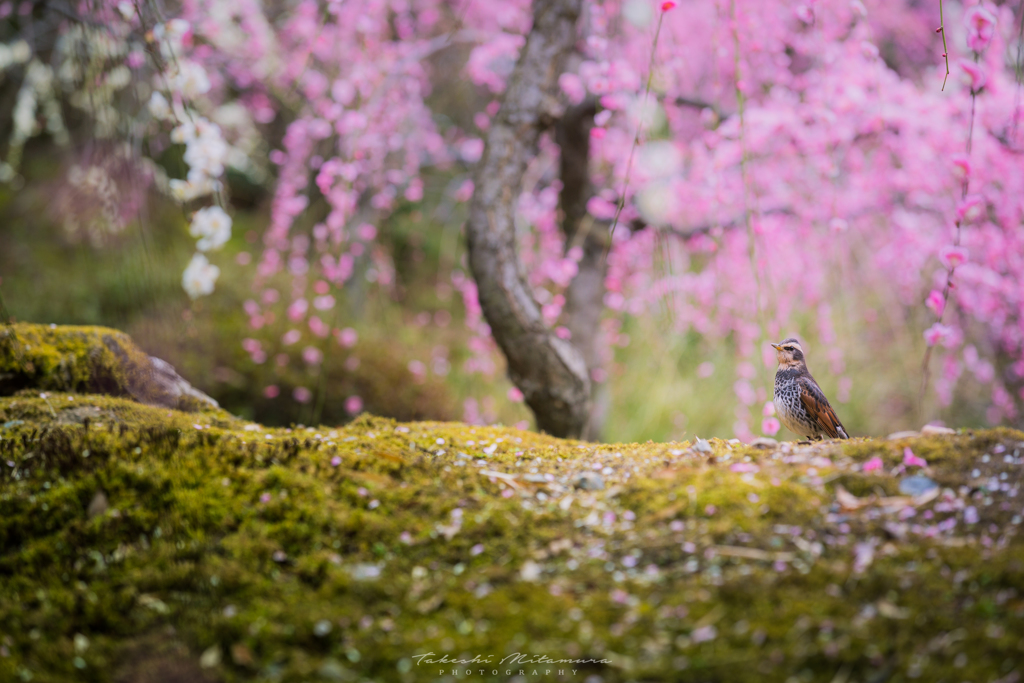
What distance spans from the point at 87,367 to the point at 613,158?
12.3 ft

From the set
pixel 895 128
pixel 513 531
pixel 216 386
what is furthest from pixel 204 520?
pixel 895 128

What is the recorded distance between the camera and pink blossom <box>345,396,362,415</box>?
13.5 feet

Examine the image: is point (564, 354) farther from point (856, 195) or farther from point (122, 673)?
point (856, 195)

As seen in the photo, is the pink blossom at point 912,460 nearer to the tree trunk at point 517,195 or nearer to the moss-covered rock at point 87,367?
the tree trunk at point 517,195

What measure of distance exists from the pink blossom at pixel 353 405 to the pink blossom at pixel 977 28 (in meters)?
3.64

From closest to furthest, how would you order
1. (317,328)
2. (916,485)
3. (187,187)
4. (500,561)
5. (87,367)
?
1. (500,561)
2. (916,485)
3. (87,367)
4. (187,187)
5. (317,328)

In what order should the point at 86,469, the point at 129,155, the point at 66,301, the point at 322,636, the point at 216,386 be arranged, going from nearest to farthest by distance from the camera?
the point at 322,636, the point at 86,469, the point at 129,155, the point at 216,386, the point at 66,301

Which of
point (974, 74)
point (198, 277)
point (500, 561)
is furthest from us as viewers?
point (198, 277)

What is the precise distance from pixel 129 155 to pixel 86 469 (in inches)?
40.0

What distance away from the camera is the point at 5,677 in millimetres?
1070

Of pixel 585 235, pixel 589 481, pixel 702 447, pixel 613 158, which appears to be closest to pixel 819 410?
pixel 702 447

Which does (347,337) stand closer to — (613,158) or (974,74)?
(613,158)

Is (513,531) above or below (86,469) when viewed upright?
below

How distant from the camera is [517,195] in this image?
2.54 metres
